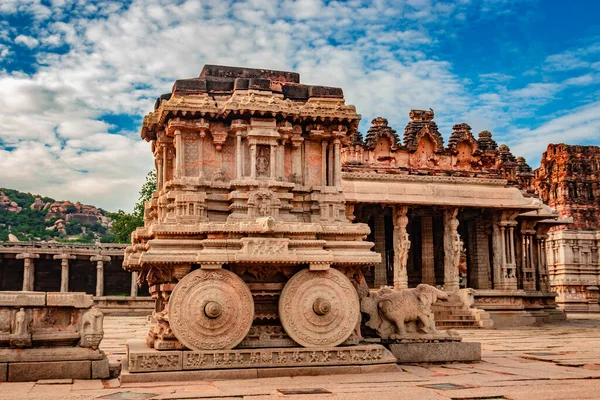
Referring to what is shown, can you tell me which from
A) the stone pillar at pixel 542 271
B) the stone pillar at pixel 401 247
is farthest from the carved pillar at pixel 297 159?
the stone pillar at pixel 542 271

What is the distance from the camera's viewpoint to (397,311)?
1171 cm

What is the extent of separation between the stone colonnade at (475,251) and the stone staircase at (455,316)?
1.56 m

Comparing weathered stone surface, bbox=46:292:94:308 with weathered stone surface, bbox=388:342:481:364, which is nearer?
weathered stone surface, bbox=46:292:94:308

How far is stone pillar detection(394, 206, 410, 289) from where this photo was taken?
2733 centimetres

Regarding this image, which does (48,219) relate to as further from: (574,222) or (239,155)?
(239,155)

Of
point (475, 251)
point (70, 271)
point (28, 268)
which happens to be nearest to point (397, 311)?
point (475, 251)

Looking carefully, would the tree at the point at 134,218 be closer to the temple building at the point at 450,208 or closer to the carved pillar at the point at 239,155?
the temple building at the point at 450,208

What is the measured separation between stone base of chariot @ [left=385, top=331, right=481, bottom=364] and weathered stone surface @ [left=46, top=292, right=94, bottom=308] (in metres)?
4.84

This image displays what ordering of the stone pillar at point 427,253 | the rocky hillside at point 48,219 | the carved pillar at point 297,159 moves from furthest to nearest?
the rocky hillside at point 48,219, the stone pillar at point 427,253, the carved pillar at point 297,159

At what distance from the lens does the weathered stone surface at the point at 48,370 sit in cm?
959

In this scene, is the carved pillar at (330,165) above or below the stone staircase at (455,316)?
above

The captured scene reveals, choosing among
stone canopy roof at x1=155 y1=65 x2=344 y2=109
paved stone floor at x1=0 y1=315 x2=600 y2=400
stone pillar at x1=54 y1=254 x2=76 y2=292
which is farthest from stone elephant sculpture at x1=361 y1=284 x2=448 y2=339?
stone pillar at x1=54 y1=254 x2=76 y2=292

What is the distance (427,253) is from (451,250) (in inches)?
85.1

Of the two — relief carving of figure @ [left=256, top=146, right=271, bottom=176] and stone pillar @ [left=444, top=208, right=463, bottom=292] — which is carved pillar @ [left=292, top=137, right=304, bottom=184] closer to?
relief carving of figure @ [left=256, top=146, right=271, bottom=176]
